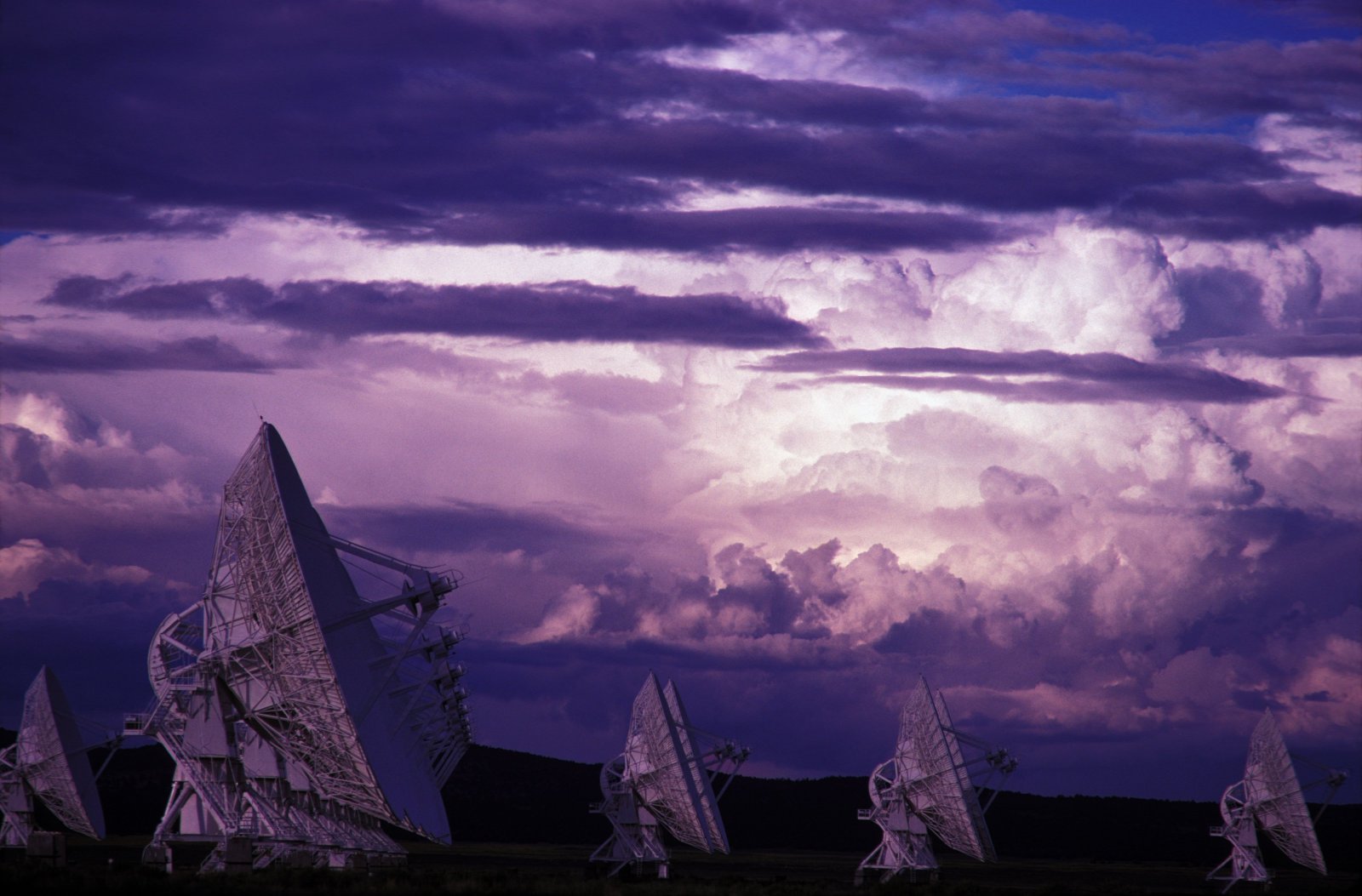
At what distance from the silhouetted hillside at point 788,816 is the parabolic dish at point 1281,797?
262 ft

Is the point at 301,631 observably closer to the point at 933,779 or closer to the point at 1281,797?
the point at 933,779

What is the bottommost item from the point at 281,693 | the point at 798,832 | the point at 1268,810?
the point at 798,832

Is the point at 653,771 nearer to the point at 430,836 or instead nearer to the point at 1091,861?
the point at 430,836

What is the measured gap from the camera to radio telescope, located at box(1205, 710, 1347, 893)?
242 feet

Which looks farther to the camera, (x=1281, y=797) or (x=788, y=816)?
(x=788, y=816)

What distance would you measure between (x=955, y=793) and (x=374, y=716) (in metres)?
28.9

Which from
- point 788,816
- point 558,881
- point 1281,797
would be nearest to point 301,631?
point 558,881

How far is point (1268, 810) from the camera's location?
75.6 m

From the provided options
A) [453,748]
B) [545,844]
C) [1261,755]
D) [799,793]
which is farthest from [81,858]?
[799,793]

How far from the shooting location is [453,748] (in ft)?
254

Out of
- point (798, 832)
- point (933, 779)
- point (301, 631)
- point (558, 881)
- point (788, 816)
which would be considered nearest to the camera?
point (301, 631)

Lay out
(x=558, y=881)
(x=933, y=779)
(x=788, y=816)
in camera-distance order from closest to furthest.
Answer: (x=558, y=881), (x=933, y=779), (x=788, y=816)

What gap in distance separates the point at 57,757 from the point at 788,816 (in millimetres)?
117839

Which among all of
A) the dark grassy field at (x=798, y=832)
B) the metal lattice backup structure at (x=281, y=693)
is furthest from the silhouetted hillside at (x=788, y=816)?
the metal lattice backup structure at (x=281, y=693)
